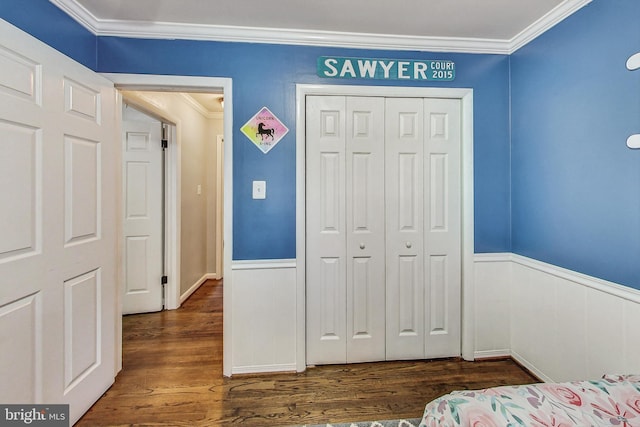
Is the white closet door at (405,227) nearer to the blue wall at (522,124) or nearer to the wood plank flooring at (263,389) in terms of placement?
the wood plank flooring at (263,389)

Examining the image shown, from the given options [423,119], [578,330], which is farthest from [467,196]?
[578,330]

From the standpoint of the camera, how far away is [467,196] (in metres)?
2.28

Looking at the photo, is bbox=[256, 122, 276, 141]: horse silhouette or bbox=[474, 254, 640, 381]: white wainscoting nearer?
bbox=[474, 254, 640, 381]: white wainscoting

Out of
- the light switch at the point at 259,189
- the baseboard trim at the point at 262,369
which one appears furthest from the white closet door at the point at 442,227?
the light switch at the point at 259,189

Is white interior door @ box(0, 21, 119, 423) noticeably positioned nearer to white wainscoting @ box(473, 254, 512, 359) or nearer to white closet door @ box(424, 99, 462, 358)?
white closet door @ box(424, 99, 462, 358)

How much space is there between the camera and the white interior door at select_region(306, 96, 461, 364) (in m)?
2.21

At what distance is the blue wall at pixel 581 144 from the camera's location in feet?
4.91

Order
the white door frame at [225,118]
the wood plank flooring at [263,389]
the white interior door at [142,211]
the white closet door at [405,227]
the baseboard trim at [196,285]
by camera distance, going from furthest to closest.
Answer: the baseboard trim at [196,285] < the white interior door at [142,211] < the white closet door at [405,227] < the white door frame at [225,118] < the wood plank flooring at [263,389]

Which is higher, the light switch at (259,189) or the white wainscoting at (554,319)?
the light switch at (259,189)

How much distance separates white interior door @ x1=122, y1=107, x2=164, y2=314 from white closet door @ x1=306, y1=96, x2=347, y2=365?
197cm

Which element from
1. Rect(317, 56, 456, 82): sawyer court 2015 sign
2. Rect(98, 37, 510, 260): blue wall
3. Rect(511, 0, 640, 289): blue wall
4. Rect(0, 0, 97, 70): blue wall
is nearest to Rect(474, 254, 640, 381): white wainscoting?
Rect(511, 0, 640, 289): blue wall

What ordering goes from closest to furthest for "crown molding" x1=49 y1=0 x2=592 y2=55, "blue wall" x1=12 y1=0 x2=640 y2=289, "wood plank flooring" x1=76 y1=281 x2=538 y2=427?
"blue wall" x1=12 y1=0 x2=640 y2=289
"wood plank flooring" x1=76 y1=281 x2=538 y2=427
"crown molding" x1=49 y1=0 x2=592 y2=55

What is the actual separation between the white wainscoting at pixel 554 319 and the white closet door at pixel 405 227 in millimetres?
471

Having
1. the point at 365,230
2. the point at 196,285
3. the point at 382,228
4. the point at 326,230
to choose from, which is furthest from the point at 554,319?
the point at 196,285
